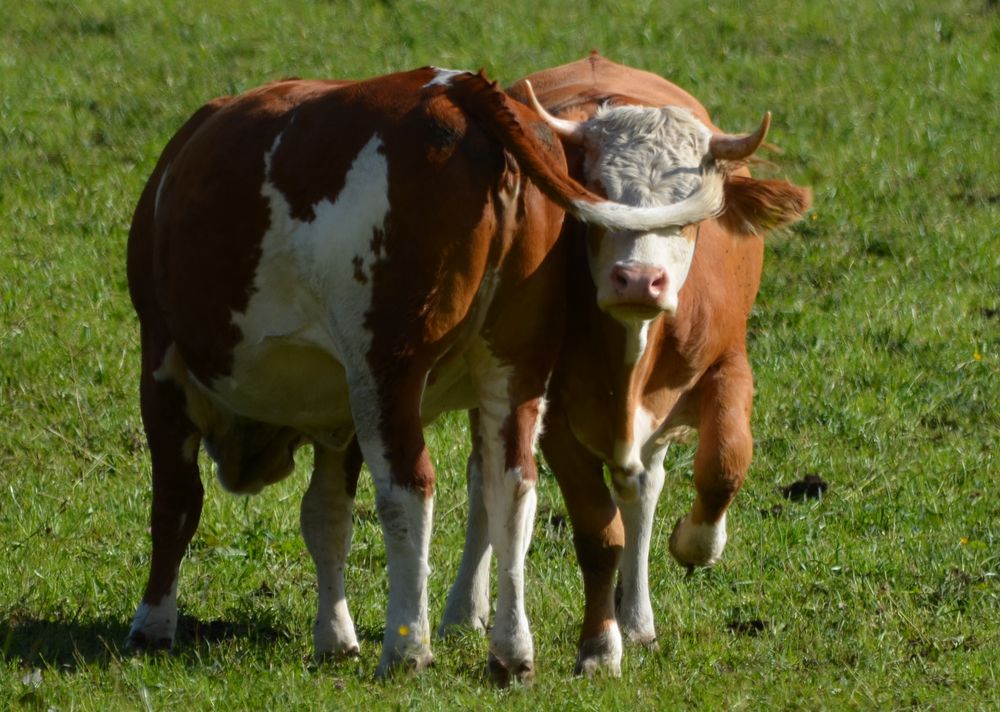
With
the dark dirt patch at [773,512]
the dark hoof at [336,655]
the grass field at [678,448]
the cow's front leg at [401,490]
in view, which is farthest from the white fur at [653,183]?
the dark dirt patch at [773,512]

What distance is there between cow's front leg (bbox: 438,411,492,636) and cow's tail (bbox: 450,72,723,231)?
1780 mm

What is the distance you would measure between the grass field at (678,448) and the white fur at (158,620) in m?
0.11

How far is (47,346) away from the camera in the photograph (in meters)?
10.2

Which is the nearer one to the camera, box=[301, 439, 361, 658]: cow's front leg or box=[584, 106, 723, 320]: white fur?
box=[584, 106, 723, 320]: white fur

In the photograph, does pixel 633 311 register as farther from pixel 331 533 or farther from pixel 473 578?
pixel 473 578

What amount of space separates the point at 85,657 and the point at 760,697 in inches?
100

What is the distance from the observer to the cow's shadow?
6527 millimetres

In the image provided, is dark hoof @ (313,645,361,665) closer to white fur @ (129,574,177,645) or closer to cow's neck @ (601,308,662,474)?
white fur @ (129,574,177,645)

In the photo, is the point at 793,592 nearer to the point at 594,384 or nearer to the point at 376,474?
the point at 594,384

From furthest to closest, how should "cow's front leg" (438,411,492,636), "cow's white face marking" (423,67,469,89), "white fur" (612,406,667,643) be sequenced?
"cow's front leg" (438,411,492,636) < "white fur" (612,406,667,643) < "cow's white face marking" (423,67,469,89)

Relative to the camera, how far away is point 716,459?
22.4ft

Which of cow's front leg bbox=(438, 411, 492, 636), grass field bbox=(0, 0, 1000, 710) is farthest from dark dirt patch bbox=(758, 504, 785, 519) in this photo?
cow's front leg bbox=(438, 411, 492, 636)

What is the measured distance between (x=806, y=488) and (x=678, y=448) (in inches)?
31.5

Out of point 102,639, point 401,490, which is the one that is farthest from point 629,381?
point 102,639
